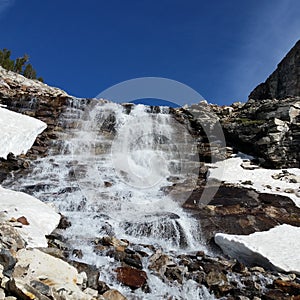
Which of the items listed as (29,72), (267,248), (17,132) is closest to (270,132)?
(267,248)

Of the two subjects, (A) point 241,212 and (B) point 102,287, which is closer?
(B) point 102,287

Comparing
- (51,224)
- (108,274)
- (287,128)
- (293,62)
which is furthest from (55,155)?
(293,62)

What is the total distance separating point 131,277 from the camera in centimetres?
810

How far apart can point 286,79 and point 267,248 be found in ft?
156

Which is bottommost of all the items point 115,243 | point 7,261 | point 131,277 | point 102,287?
point 102,287

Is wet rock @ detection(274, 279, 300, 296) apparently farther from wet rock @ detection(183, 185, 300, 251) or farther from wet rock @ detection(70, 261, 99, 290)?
wet rock @ detection(70, 261, 99, 290)

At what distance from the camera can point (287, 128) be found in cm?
2539

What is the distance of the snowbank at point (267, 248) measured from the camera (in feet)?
31.2

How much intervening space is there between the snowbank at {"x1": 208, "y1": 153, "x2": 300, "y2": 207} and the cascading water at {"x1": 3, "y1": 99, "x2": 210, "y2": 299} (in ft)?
6.59

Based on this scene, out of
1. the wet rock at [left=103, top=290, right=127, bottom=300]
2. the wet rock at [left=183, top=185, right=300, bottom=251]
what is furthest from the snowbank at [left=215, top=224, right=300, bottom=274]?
the wet rock at [left=103, top=290, right=127, bottom=300]

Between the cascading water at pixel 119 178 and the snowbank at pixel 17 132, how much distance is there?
71.9 inches

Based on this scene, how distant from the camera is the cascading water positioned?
36.3 ft

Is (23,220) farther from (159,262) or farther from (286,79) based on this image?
(286,79)

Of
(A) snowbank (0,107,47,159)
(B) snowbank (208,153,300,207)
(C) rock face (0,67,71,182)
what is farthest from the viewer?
(C) rock face (0,67,71,182)
